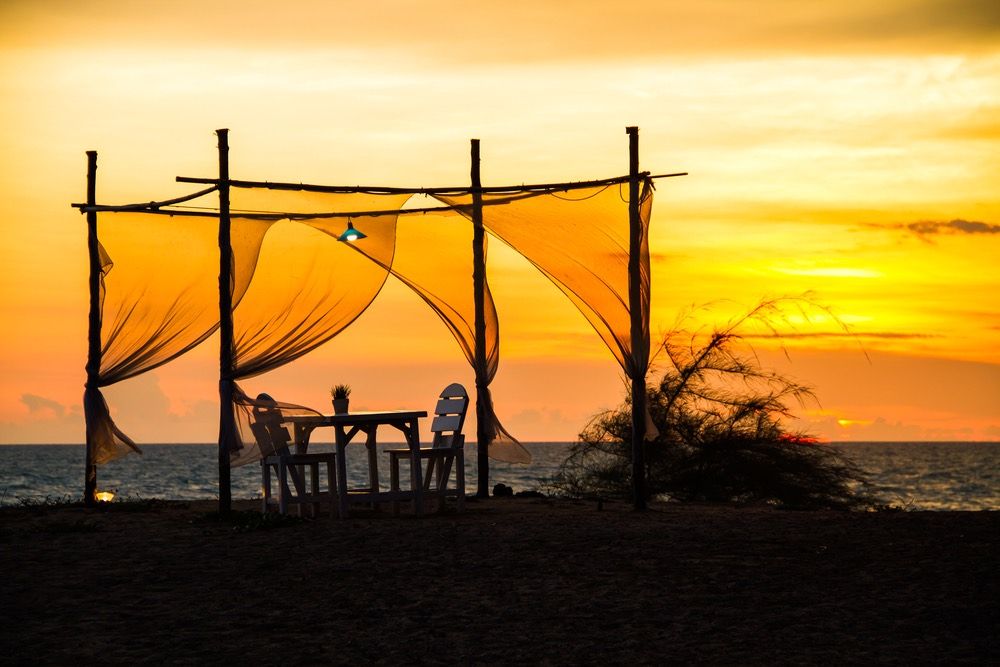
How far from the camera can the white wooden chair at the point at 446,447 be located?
29.3ft

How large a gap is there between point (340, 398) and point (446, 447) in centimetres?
90

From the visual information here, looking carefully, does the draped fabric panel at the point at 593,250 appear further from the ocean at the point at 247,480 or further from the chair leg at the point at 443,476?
the ocean at the point at 247,480

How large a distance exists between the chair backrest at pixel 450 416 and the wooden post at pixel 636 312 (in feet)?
4.33

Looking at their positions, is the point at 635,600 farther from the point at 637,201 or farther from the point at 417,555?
the point at 637,201

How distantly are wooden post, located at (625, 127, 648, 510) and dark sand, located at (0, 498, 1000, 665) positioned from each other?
85cm

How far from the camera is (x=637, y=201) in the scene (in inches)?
354

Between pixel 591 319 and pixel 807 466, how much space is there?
327 cm

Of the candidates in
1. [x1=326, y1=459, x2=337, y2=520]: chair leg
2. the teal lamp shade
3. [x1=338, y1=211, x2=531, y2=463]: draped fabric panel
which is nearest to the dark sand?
[x1=326, y1=459, x2=337, y2=520]: chair leg

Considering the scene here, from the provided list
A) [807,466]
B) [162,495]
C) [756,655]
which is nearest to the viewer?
[756,655]

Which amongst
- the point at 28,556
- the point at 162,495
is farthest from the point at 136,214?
the point at 162,495

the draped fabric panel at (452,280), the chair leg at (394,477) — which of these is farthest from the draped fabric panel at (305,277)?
the chair leg at (394,477)

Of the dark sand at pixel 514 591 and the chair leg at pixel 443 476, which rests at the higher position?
the chair leg at pixel 443 476

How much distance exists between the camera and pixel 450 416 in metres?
9.12

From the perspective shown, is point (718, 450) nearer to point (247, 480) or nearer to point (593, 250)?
point (593, 250)
